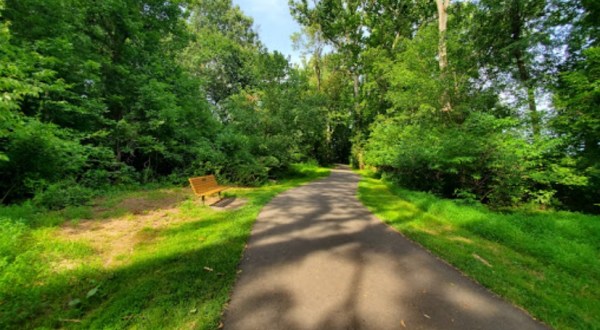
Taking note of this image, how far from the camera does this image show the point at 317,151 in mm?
28172

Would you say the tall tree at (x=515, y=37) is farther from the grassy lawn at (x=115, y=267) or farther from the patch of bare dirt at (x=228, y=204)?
the grassy lawn at (x=115, y=267)

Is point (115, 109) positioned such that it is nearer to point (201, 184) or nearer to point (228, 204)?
point (201, 184)

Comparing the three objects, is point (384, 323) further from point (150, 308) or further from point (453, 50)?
point (453, 50)

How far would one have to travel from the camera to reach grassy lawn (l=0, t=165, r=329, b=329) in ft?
8.27

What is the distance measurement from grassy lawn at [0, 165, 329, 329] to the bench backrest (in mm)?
1154

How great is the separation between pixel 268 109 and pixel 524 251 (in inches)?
554

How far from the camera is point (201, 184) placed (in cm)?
731

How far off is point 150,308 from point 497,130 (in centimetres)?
1059

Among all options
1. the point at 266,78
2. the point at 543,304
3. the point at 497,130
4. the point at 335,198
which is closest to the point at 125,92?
the point at 266,78

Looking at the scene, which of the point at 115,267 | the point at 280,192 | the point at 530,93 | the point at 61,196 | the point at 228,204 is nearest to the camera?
the point at 115,267

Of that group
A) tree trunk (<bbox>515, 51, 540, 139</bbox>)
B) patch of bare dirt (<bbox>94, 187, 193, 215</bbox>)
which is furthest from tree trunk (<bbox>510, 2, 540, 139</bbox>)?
patch of bare dirt (<bbox>94, 187, 193, 215</bbox>)

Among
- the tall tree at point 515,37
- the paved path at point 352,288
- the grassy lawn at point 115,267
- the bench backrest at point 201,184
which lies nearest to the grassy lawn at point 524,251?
the paved path at point 352,288

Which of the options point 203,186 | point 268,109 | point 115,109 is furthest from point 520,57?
point 115,109

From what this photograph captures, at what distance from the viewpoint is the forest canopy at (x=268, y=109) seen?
648 centimetres
